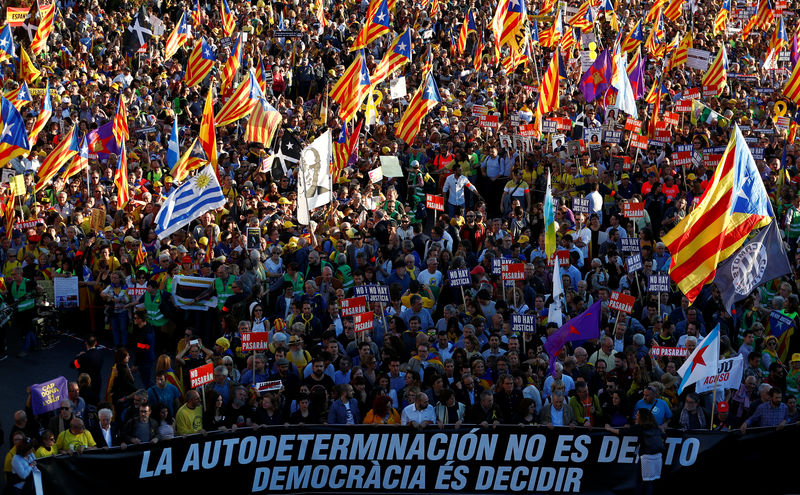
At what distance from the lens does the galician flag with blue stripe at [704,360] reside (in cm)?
1348

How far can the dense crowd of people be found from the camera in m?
14.1

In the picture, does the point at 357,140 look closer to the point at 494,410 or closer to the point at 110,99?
the point at 110,99

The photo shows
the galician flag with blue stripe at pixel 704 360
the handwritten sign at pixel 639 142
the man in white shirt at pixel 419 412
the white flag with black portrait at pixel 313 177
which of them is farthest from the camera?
the handwritten sign at pixel 639 142

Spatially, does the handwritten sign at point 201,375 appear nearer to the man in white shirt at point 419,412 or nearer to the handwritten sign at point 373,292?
the man in white shirt at point 419,412

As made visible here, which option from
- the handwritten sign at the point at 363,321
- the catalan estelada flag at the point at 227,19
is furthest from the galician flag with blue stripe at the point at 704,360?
the catalan estelada flag at the point at 227,19

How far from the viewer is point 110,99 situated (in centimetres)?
2677

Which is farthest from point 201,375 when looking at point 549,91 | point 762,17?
point 762,17

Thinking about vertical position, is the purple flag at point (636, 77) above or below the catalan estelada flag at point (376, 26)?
below

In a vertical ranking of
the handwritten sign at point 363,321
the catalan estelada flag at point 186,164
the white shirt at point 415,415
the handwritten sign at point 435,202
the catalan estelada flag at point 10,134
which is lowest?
the white shirt at point 415,415

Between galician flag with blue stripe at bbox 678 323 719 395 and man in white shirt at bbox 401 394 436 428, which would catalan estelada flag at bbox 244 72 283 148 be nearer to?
man in white shirt at bbox 401 394 436 428

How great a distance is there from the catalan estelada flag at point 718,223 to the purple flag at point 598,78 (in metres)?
11.9

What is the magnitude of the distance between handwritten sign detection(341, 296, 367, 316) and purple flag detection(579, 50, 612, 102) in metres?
11.3

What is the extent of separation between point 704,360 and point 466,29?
62.3ft

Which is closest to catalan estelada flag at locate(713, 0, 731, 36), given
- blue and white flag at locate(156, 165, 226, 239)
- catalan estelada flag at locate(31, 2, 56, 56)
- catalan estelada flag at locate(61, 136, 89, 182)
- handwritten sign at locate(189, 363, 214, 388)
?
catalan estelada flag at locate(31, 2, 56, 56)
